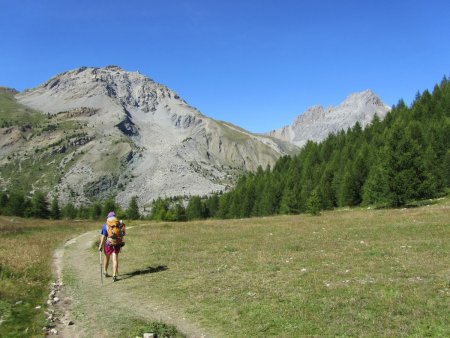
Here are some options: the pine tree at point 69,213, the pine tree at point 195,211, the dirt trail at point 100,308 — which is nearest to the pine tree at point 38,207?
the pine tree at point 69,213

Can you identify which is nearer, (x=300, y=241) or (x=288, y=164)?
(x=300, y=241)

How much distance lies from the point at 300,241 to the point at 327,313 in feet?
50.6

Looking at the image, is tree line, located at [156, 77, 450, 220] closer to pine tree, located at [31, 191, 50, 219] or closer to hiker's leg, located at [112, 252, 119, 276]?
pine tree, located at [31, 191, 50, 219]

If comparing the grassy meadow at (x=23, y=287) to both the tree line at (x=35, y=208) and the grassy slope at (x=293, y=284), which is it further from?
the tree line at (x=35, y=208)

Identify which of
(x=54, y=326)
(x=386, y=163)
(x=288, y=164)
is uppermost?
(x=288, y=164)

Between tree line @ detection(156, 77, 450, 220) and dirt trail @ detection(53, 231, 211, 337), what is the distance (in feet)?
129

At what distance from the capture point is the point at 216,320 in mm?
11219

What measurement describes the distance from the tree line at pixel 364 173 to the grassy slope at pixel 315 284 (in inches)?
927

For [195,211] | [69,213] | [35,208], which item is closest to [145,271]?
[195,211]

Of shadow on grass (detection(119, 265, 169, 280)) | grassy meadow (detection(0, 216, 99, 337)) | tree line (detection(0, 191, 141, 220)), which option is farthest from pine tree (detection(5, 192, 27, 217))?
shadow on grass (detection(119, 265, 169, 280))

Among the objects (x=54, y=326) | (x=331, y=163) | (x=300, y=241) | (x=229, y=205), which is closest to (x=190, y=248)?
(x=300, y=241)

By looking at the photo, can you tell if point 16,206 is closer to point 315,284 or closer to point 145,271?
point 145,271

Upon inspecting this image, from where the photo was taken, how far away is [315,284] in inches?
544

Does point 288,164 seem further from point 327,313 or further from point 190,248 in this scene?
point 327,313
